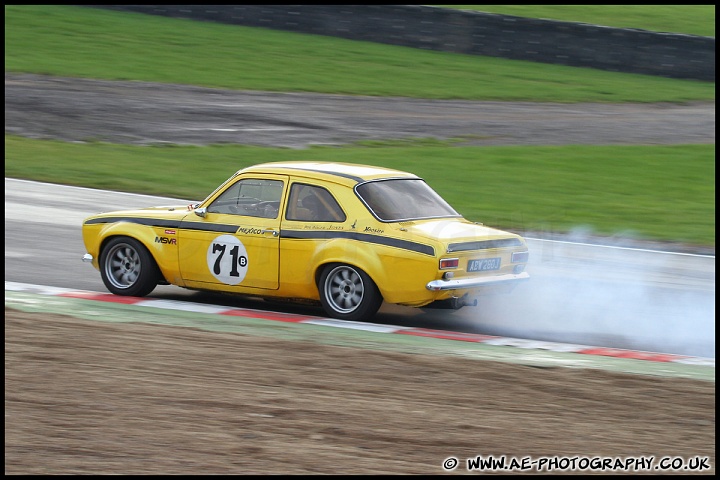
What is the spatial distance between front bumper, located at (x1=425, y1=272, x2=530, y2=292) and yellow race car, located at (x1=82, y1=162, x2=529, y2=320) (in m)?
0.01

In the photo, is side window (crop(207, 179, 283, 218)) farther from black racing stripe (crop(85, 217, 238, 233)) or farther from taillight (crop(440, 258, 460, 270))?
taillight (crop(440, 258, 460, 270))

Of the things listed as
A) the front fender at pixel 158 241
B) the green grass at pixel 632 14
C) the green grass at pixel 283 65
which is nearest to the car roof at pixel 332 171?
the front fender at pixel 158 241

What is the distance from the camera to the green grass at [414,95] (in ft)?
58.0

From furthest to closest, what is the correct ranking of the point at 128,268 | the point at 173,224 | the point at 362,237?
the point at 128,268 < the point at 173,224 < the point at 362,237

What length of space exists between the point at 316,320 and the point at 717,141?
17.6 meters

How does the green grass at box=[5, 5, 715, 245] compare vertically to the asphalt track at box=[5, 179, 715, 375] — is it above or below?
above

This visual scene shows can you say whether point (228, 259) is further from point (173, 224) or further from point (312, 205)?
point (312, 205)

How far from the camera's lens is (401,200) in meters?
9.95

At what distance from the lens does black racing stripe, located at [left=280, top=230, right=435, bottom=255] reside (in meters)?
9.22

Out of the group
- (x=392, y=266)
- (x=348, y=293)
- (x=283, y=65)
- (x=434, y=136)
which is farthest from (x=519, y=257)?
(x=283, y=65)

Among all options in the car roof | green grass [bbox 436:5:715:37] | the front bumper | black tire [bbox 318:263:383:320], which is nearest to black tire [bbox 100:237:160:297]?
the car roof

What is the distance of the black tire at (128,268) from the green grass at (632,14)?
26879mm

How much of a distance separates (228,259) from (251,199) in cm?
62

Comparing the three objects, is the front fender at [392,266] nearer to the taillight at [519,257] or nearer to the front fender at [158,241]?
the taillight at [519,257]
